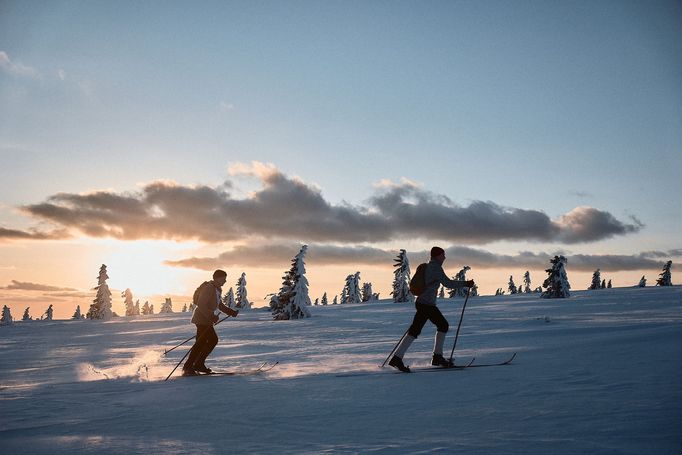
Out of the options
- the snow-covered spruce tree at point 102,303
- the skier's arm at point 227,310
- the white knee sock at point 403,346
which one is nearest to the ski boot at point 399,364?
the white knee sock at point 403,346

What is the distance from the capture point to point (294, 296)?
31.5m

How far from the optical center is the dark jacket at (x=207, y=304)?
10703 mm

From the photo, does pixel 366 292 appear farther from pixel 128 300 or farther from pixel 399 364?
pixel 399 364

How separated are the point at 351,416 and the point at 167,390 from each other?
409 centimetres

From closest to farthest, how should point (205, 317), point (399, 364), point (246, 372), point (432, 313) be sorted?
1. point (399, 364)
2. point (432, 313)
3. point (246, 372)
4. point (205, 317)

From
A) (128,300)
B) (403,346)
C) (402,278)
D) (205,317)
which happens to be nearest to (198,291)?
(205,317)

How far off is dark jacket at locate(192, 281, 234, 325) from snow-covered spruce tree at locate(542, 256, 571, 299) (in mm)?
27556

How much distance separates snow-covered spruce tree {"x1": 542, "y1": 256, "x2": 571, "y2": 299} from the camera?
1261 inches

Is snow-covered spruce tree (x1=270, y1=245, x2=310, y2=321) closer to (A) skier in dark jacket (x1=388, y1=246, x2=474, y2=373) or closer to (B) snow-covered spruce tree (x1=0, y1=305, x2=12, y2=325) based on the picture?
(A) skier in dark jacket (x1=388, y1=246, x2=474, y2=373)

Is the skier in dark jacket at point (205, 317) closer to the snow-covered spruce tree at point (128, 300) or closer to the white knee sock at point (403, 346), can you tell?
the white knee sock at point (403, 346)

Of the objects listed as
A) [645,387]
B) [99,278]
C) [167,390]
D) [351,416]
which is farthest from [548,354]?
[99,278]

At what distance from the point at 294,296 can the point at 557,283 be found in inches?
714

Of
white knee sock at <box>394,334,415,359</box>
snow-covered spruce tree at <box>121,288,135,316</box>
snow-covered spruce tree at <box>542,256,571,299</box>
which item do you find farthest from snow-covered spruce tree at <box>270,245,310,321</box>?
snow-covered spruce tree at <box>121,288,135,316</box>

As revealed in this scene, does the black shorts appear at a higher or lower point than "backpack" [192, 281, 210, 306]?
lower
